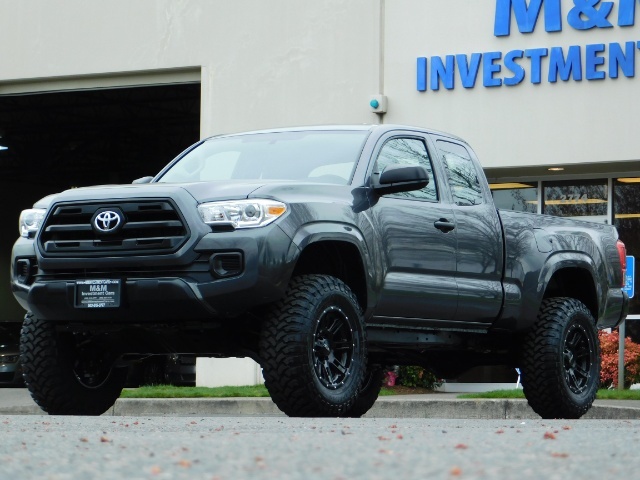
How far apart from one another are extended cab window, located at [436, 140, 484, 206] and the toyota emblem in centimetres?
275

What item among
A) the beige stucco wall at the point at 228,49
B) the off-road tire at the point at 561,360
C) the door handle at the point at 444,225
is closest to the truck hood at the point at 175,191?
the door handle at the point at 444,225

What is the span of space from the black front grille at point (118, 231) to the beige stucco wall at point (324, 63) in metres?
12.1

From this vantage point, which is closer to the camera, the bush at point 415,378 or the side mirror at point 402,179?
the side mirror at point 402,179

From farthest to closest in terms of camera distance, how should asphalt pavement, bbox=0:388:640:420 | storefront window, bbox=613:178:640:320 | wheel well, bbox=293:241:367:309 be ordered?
storefront window, bbox=613:178:640:320
asphalt pavement, bbox=0:388:640:420
wheel well, bbox=293:241:367:309

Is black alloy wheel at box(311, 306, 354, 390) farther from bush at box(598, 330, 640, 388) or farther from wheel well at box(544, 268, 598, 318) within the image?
bush at box(598, 330, 640, 388)

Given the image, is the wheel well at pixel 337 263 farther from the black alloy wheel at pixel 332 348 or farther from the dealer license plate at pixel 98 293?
the dealer license plate at pixel 98 293

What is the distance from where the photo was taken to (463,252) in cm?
969

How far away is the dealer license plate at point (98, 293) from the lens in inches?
318

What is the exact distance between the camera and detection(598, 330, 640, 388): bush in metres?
19.5

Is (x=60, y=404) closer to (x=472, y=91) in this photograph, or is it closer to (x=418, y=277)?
(x=418, y=277)

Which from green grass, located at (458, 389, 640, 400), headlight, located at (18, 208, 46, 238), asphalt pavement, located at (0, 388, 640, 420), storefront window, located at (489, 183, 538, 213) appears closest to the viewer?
headlight, located at (18, 208, 46, 238)

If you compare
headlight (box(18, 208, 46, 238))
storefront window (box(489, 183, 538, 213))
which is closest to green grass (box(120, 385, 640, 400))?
storefront window (box(489, 183, 538, 213))

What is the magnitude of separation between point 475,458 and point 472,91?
15641 millimetres

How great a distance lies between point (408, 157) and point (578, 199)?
11.4 m
